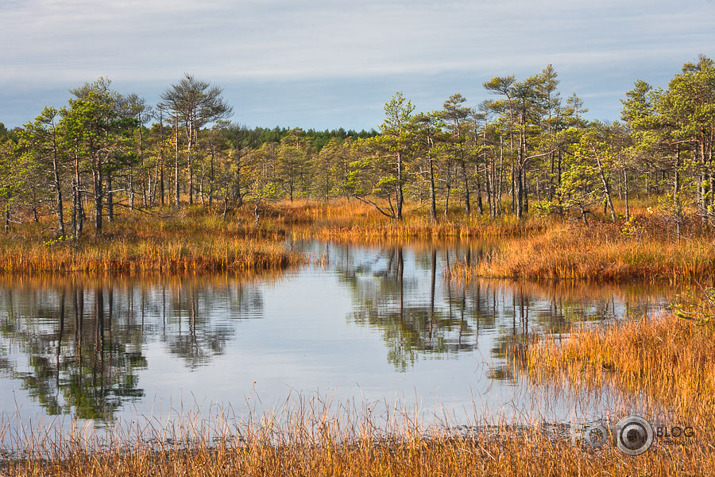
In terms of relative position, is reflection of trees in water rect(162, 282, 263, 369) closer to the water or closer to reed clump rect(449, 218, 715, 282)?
the water

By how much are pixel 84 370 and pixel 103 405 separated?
252cm

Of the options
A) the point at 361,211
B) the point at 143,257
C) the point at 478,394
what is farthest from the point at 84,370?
the point at 361,211

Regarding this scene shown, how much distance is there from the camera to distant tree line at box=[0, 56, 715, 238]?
28047 mm

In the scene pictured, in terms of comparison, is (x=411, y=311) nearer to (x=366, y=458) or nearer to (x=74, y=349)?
(x=74, y=349)

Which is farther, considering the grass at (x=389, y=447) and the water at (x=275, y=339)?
the water at (x=275, y=339)

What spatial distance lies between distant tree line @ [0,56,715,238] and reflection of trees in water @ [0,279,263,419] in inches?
341

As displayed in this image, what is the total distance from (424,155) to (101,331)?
3903 cm

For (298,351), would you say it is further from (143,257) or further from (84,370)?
(143,257)

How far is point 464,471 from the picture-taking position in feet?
19.4

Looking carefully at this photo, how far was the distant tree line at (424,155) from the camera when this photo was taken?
28047 mm

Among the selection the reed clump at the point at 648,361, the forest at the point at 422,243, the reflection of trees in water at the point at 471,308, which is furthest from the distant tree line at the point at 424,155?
the reed clump at the point at 648,361

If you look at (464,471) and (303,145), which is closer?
(464,471)

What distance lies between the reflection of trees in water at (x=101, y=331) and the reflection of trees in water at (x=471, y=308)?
383 centimetres

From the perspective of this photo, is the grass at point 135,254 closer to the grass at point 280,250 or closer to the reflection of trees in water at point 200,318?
the grass at point 280,250
